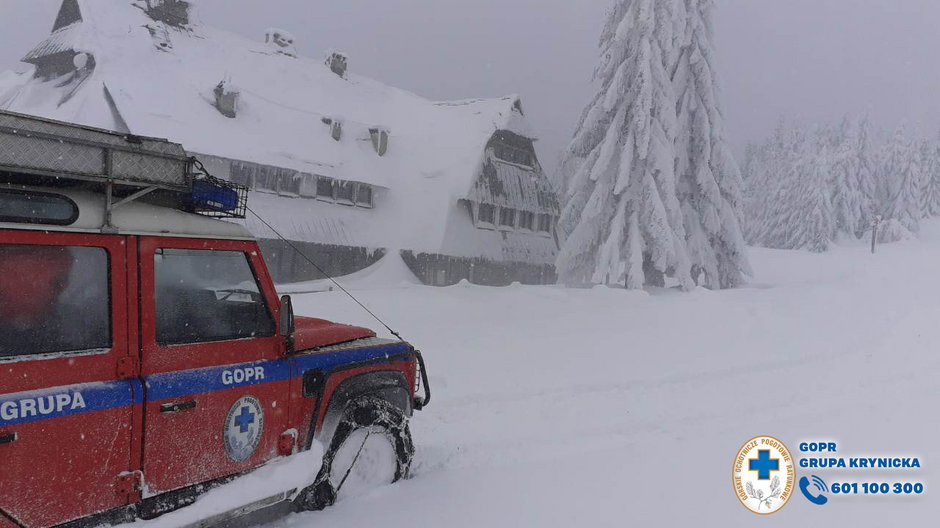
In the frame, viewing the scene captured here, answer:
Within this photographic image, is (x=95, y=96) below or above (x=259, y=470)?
above

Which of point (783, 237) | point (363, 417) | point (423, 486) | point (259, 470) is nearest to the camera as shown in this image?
point (259, 470)

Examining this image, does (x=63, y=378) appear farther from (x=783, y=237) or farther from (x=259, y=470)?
(x=783, y=237)

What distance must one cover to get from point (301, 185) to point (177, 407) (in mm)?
24163

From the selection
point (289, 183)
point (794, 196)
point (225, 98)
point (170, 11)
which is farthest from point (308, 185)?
point (794, 196)

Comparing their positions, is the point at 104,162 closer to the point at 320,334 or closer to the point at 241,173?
the point at 320,334

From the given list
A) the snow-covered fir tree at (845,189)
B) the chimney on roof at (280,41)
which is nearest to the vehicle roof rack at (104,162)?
the chimney on roof at (280,41)

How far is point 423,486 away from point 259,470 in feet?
5.47

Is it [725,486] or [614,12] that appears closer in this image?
[725,486]

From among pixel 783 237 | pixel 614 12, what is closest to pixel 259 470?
pixel 614 12

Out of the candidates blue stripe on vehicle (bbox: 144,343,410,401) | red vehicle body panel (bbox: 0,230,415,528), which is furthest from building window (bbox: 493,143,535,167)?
red vehicle body panel (bbox: 0,230,415,528)

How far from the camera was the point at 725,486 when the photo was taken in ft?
18.2

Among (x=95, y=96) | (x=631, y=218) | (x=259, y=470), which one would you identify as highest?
(x=95, y=96)

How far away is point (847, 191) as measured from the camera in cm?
5641

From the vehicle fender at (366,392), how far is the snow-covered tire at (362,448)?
64mm
